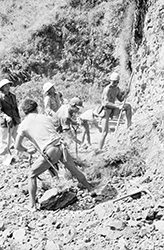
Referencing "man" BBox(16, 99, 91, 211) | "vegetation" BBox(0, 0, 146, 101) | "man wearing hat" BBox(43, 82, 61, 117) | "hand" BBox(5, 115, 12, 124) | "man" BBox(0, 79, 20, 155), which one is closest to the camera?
"man" BBox(16, 99, 91, 211)

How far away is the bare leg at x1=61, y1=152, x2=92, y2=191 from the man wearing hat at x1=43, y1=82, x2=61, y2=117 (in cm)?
239

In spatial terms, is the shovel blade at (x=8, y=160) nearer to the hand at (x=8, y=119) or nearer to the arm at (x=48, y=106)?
the hand at (x=8, y=119)

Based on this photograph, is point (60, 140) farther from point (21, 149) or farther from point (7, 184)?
point (7, 184)

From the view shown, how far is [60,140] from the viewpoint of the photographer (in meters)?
6.09

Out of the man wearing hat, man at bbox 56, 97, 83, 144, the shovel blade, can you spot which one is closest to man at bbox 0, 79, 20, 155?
the shovel blade

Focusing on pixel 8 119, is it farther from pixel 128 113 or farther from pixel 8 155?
pixel 128 113

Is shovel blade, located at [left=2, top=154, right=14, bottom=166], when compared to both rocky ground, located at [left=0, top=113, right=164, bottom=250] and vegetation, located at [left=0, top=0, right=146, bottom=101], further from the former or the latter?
vegetation, located at [left=0, top=0, right=146, bottom=101]

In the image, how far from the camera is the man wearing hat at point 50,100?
8.45 metres

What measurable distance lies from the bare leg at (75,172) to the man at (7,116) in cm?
283

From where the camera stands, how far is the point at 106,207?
238 inches

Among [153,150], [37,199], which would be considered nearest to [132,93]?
[153,150]

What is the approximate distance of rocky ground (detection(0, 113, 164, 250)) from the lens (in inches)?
209

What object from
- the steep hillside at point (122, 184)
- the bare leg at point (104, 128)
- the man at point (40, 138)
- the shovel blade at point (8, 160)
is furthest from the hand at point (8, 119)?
the man at point (40, 138)

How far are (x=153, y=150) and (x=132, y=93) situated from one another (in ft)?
11.7
